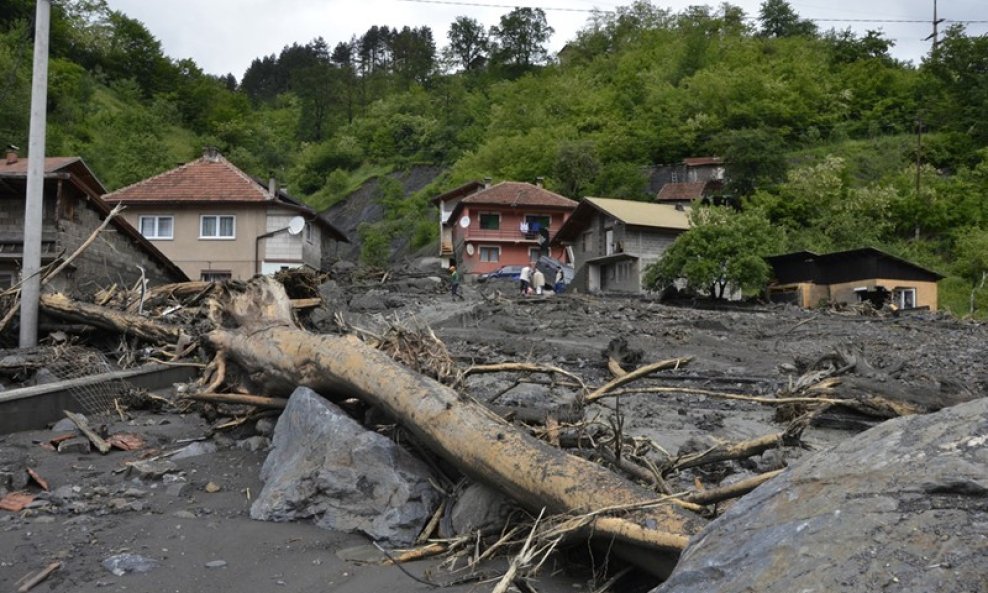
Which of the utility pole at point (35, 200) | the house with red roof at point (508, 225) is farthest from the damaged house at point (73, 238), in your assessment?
the house with red roof at point (508, 225)

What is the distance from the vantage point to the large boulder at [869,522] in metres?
2.14

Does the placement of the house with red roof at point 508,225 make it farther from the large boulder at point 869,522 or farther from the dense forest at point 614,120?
the large boulder at point 869,522

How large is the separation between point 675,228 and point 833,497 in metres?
37.1

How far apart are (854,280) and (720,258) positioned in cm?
676

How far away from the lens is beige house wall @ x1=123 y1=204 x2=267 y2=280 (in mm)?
36844

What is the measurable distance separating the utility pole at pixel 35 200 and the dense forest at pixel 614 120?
23.7m

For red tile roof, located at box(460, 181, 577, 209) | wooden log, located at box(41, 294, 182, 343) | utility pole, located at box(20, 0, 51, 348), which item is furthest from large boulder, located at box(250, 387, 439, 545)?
red tile roof, located at box(460, 181, 577, 209)

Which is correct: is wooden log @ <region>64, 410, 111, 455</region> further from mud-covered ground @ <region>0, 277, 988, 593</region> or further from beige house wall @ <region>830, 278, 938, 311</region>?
beige house wall @ <region>830, 278, 938, 311</region>

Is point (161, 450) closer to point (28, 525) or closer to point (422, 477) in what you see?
point (28, 525)

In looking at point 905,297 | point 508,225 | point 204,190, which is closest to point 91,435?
point 204,190

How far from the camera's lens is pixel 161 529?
16.1 feet

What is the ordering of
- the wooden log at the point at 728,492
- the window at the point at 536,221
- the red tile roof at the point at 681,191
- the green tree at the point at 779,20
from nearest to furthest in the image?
the wooden log at the point at 728,492
the window at the point at 536,221
the red tile roof at the point at 681,191
the green tree at the point at 779,20

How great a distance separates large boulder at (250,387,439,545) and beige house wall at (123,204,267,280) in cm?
3297

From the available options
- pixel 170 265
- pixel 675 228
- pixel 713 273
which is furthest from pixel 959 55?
pixel 170 265
